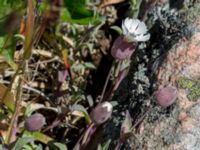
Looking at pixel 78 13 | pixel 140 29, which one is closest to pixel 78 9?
pixel 78 13

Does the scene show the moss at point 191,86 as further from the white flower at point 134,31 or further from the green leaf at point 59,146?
the green leaf at point 59,146

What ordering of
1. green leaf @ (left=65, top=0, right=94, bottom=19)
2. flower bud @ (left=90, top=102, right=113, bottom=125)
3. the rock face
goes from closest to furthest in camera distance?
flower bud @ (left=90, top=102, right=113, bottom=125) → the rock face → green leaf @ (left=65, top=0, right=94, bottom=19)

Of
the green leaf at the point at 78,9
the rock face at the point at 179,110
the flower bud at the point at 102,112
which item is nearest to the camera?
the flower bud at the point at 102,112

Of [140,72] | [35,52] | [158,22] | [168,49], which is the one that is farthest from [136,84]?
[35,52]

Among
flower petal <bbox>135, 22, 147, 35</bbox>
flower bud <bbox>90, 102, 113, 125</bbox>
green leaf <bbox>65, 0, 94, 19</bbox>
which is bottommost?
flower bud <bbox>90, 102, 113, 125</bbox>

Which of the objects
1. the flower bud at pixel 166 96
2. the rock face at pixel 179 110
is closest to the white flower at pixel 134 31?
the rock face at pixel 179 110

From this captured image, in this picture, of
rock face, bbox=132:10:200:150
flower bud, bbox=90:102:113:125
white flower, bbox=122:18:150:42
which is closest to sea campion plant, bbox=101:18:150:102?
white flower, bbox=122:18:150:42

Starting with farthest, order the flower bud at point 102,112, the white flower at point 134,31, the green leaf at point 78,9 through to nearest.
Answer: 1. the green leaf at point 78,9
2. the white flower at point 134,31
3. the flower bud at point 102,112

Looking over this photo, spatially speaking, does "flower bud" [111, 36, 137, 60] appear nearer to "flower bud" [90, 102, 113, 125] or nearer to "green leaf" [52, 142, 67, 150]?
"flower bud" [90, 102, 113, 125]

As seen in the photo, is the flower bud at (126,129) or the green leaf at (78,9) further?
the green leaf at (78,9)

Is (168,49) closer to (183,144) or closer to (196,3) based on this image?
(196,3)
